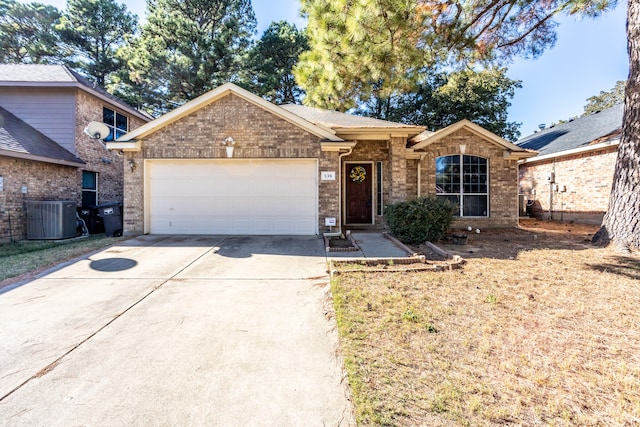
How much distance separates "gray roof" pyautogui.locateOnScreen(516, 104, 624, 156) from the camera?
11938 mm

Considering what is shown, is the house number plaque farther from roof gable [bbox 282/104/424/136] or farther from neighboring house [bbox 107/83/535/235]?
roof gable [bbox 282/104/424/136]

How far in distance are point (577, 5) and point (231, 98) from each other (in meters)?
8.96

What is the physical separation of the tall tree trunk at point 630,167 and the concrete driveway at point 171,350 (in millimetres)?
6781

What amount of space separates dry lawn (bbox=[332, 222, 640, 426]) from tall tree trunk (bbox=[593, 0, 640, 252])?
6.99 ft

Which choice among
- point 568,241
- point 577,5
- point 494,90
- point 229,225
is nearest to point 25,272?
point 229,225

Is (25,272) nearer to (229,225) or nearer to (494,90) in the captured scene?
(229,225)

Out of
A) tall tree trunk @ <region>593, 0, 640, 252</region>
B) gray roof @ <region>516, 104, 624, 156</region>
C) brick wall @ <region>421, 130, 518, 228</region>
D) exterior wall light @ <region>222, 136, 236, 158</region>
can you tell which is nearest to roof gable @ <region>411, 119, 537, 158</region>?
brick wall @ <region>421, 130, 518, 228</region>

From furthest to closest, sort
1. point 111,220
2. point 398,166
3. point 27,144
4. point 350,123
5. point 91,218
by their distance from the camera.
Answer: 1. point 350,123
2. point 91,218
3. point 398,166
4. point 27,144
5. point 111,220

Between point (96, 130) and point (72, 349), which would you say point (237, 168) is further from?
point (72, 349)

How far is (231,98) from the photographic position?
324 inches

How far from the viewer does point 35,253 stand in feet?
22.0

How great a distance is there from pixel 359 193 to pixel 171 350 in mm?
8339

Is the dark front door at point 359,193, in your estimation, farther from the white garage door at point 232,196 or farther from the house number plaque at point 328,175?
the white garage door at point 232,196

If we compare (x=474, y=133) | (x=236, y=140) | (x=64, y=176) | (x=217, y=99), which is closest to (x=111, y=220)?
(x=64, y=176)
